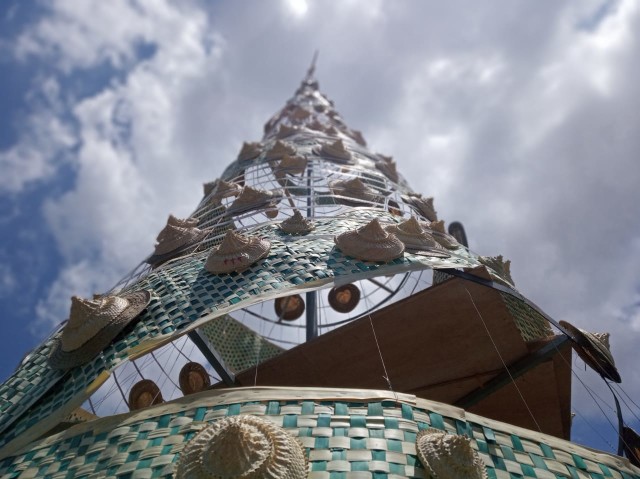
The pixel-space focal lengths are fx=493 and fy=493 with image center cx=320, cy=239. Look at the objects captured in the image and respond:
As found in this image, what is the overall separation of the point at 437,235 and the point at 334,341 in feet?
5.19

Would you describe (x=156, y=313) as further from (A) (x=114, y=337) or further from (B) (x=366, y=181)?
(B) (x=366, y=181)

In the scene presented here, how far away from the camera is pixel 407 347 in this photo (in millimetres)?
5258

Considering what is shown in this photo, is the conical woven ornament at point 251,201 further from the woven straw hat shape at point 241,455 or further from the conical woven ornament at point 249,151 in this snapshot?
the woven straw hat shape at point 241,455

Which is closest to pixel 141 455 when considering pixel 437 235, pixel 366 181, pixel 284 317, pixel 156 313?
pixel 156 313

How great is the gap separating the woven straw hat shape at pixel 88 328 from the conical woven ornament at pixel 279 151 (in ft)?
15.2

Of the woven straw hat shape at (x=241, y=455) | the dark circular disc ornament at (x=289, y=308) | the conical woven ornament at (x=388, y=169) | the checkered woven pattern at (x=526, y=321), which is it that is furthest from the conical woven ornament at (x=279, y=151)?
the woven straw hat shape at (x=241, y=455)

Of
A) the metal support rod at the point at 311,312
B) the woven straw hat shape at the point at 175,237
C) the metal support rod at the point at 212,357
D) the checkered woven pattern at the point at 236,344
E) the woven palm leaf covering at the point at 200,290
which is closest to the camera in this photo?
the woven palm leaf covering at the point at 200,290

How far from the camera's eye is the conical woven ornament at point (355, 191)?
6.47 metres

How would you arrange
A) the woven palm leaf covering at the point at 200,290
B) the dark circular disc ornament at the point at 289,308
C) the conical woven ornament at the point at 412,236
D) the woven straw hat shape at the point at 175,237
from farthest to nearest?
the dark circular disc ornament at the point at 289,308, the woven straw hat shape at the point at 175,237, the conical woven ornament at the point at 412,236, the woven palm leaf covering at the point at 200,290

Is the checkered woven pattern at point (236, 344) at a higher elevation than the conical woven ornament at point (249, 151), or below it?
below

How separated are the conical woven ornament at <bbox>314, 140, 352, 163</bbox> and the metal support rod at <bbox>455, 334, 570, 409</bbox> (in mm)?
4362

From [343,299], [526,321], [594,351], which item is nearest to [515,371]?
[526,321]

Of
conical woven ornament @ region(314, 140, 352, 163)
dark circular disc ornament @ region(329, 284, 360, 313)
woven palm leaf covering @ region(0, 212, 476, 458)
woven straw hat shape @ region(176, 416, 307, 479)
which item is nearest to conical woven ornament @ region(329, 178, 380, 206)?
conical woven ornament @ region(314, 140, 352, 163)

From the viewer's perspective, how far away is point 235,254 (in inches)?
164
